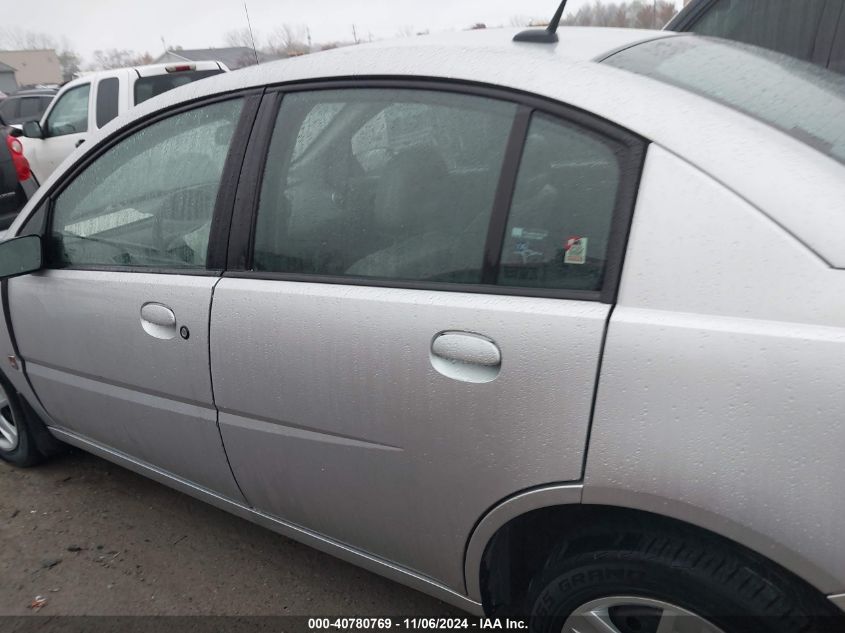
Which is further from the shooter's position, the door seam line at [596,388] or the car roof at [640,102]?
the door seam line at [596,388]

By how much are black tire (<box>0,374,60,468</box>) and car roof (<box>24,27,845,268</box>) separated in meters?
1.99

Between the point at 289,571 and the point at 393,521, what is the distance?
2.66ft

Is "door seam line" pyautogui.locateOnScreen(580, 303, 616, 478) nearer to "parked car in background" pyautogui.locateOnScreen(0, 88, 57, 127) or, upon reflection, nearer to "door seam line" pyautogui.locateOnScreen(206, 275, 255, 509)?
"door seam line" pyautogui.locateOnScreen(206, 275, 255, 509)

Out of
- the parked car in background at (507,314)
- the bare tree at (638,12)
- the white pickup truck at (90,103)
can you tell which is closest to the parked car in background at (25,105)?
the white pickup truck at (90,103)

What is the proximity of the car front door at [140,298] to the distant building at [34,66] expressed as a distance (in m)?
84.0

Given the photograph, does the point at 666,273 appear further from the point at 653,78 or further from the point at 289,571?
the point at 289,571

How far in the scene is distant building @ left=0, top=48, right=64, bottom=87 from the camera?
75.0 m

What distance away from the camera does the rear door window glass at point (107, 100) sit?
790 cm

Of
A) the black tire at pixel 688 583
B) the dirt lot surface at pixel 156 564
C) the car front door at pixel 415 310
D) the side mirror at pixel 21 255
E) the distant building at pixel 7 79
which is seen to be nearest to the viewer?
the black tire at pixel 688 583

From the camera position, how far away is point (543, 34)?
1.84 m

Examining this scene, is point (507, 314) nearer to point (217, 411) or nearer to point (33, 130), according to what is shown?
point (217, 411)

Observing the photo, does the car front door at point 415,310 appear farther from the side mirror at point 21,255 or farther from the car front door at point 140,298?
the side mirror at point 21,255

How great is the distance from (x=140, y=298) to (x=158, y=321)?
0.41ft

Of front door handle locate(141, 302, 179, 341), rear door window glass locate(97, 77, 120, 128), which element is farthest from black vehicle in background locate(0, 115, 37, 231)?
front door handle locate(141, 302, 179, 341)
